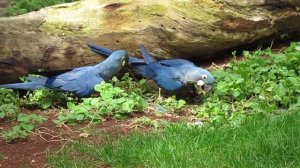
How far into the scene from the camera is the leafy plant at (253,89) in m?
5.08

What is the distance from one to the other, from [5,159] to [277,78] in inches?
117

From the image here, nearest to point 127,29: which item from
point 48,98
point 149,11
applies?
point 149,11

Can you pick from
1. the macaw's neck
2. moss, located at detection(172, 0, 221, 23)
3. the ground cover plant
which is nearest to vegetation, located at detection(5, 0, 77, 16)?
moss, located at detection(172, 0, 221, 23)

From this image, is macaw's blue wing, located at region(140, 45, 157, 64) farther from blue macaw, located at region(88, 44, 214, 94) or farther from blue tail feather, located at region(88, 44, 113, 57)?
blue tail feather, located at region(88, 44, 113, 57)

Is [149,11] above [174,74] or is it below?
above

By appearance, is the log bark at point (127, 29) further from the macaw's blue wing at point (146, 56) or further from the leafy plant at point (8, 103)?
the leafy plant at point (8, 103)

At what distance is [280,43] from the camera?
7.43m

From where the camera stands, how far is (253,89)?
18.4ft

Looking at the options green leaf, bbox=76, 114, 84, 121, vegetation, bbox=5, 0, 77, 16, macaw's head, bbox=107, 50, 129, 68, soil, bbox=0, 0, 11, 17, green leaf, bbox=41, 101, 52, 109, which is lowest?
soil, bbox=0, 0, 11, 17

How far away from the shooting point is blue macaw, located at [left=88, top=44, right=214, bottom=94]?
18.2 ft

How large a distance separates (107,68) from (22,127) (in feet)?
4.51

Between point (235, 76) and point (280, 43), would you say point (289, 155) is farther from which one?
point (280, 43)

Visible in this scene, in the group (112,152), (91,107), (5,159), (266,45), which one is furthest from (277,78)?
(5,159)

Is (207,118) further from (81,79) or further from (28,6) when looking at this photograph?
(28,6)
